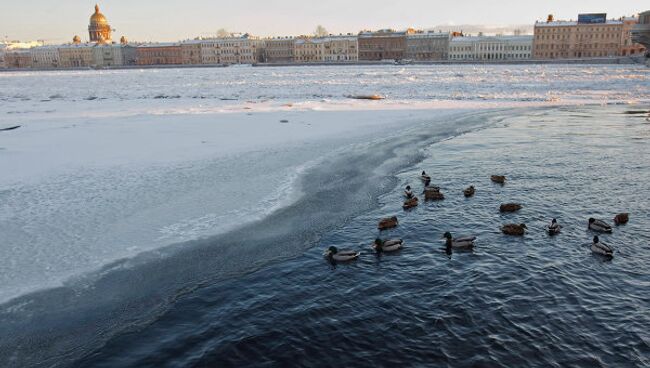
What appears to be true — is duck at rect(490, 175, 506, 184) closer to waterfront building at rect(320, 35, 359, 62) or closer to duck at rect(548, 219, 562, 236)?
duck at rect(548, 219, 562, 236)

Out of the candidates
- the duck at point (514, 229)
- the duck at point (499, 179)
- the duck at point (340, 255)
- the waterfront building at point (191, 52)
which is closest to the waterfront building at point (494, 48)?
the waterfront building at point (191, 52)

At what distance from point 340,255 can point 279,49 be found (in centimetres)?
15184

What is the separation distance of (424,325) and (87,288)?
452 centimetres

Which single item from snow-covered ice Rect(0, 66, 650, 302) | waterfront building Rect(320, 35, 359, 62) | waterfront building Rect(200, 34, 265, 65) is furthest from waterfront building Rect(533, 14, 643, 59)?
snow-covered ice Rect(0, 66, 650, 302)

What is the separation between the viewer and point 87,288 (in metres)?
7.16

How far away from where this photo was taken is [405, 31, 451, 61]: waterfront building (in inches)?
5330

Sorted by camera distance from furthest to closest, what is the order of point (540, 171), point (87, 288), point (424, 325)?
1. point (540, 171)
2. point (87, 288)
3. point (424, 325)

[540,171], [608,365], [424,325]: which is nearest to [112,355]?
[424,325]

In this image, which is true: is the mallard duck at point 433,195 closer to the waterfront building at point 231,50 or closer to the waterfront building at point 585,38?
the waterfront building at point 585,38

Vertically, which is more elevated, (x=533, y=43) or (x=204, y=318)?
(x=533, y=43)

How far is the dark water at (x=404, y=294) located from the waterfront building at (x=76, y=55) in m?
168

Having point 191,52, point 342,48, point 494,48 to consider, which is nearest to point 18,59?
point 191,52

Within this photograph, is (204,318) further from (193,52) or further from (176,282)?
(193,52)

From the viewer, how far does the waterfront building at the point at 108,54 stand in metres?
155
